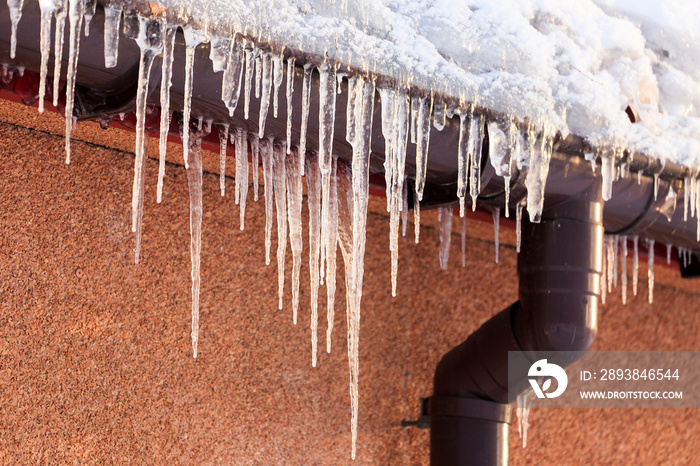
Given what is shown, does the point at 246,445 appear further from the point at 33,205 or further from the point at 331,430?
the point at 33,205

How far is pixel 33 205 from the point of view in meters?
2.73

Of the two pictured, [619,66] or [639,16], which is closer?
[619,66]

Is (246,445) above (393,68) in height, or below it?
below

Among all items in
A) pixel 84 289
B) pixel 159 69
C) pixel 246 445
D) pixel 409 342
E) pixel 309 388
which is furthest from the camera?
pixel 409 342

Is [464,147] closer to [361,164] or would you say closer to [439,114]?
[439,114]

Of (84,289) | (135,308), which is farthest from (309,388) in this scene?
(84,289)

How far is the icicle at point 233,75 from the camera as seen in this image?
2006mm

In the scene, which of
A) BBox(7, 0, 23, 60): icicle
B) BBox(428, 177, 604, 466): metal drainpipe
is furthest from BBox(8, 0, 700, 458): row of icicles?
BBox(428, 177, 604, 466): metal drainpipe

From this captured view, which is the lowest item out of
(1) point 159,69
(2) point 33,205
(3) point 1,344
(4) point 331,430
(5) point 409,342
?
(4) point 331,430

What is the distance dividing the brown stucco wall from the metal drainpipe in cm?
42

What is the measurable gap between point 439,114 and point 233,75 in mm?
732

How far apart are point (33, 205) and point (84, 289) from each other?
1.22ft

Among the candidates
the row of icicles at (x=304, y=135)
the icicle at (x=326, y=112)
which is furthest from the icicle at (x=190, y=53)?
the icicle at (x=326, y=112)

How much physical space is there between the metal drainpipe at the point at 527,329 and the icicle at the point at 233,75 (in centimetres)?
131
